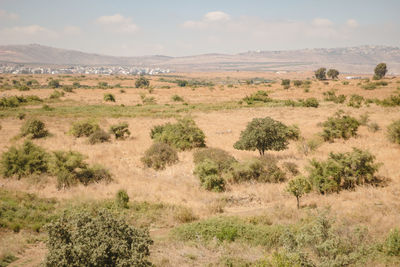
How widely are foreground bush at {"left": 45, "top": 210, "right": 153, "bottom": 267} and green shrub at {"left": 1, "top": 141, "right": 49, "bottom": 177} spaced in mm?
10871

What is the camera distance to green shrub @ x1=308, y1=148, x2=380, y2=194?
1299 cm

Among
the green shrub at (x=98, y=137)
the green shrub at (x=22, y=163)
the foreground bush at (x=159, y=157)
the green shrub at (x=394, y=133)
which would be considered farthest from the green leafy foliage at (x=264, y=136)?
the green shrub at (x=98, y=137)

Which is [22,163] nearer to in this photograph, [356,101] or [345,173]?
[345,173]

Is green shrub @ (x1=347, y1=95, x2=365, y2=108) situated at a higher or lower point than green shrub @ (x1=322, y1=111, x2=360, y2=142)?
higher

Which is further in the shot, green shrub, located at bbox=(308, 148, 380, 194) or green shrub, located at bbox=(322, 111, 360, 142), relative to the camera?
green shrub, located at bbox=(322, 111, 360, 142)

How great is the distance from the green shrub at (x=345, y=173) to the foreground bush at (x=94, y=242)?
30.8 feet

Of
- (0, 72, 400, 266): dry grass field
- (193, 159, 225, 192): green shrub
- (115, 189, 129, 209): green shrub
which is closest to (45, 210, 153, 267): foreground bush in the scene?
(0, 72, 400, 266): dry grass field

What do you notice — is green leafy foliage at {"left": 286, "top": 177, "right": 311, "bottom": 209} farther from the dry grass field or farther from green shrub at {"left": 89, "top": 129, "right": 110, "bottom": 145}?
green shrub at {"left": 89, "top": 129, "right": 110, "bottom": 145}

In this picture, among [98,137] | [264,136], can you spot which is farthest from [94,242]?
[98,137]

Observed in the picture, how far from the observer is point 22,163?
1598 centimetres

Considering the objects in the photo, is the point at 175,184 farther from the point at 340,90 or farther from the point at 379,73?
the point at 379,73

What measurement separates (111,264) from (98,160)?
46.2ft

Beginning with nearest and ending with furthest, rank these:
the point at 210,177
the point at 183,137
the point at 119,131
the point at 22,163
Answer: the point at 210,177
the point at 22,163
the point at 183,137
the point at 119,131

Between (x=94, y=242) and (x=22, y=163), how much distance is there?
12613 mm
